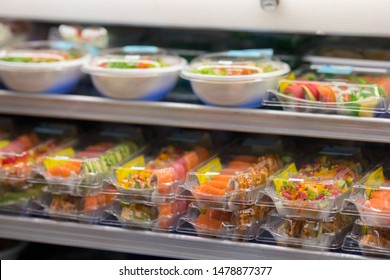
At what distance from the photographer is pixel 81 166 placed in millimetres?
2438

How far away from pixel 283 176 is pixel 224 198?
20cm

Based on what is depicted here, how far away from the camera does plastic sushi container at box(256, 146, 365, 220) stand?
2.17 metres

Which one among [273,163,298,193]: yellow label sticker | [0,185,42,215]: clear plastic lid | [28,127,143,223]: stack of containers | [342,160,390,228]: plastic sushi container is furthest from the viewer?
[0,185,42,215]: clear plastic lid

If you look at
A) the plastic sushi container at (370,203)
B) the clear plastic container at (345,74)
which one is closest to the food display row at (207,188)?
the plastic sushi container at (370,203)

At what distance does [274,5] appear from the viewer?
227 centimetres

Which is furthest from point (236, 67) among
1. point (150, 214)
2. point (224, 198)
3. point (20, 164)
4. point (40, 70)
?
point (20, 164)

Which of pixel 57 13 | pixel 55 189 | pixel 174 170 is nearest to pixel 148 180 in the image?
pixel 174 170

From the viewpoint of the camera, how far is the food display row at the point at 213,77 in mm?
2229

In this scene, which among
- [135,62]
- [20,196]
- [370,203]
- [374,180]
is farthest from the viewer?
[20,196]

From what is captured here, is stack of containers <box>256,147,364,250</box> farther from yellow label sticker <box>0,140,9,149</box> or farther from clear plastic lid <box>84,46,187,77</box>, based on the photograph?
yellow label sticker <box>0,140,9,149</box>

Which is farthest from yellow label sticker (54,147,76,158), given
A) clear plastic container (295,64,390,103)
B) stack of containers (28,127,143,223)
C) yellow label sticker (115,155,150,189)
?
clear plastic container (295,64,390,103)

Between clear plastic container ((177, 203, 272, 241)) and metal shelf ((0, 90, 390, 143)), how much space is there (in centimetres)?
26

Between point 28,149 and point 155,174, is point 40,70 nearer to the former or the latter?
point 28,149

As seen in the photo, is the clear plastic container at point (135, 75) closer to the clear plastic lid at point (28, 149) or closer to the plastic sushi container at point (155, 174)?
the plastic sushi container at point (155, 174)
